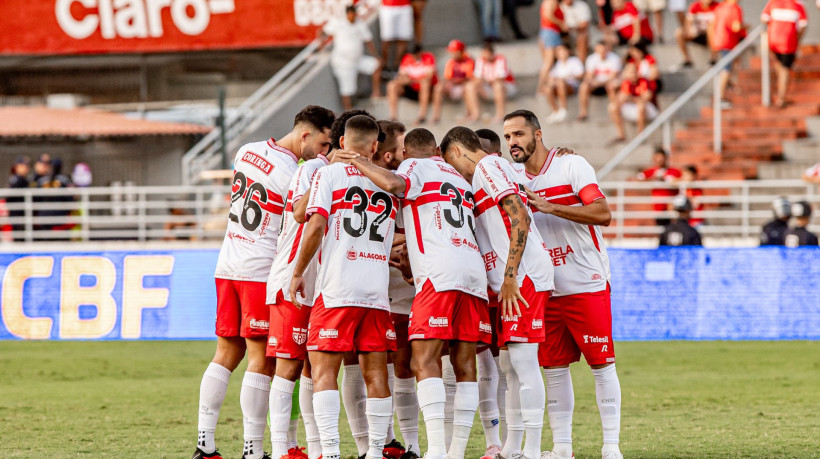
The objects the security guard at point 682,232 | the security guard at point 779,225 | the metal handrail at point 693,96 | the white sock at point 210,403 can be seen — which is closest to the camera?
the white sock at point 210,403

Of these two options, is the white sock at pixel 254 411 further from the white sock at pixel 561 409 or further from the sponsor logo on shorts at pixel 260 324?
the white sock at pixel 561 409

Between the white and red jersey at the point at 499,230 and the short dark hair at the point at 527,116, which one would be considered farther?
the short dark hair at the point at 527,116

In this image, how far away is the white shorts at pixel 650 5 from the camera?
2625cm

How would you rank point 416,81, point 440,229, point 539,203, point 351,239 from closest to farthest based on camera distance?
point 351,239 → point 440,229 → point 539,203 → point 416,81

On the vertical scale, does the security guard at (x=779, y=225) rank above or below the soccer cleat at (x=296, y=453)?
above

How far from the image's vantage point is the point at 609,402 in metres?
8.54

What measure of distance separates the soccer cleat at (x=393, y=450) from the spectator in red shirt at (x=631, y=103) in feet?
50.6

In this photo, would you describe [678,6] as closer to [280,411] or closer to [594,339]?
[594,339]

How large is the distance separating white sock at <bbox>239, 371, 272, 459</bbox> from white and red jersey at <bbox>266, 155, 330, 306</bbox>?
58cm

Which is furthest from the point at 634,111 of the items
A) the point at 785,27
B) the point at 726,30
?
the point at 785,27

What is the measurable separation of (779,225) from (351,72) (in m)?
11.6

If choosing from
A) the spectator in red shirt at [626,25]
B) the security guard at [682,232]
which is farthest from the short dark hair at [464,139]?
the spectator in red shirt at [626,25]

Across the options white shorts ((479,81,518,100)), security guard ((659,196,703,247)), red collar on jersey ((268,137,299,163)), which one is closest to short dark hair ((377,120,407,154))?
red collar on jersey ((268,137,299,163))

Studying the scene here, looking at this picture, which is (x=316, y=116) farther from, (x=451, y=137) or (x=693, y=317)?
(x=693, y=317)
